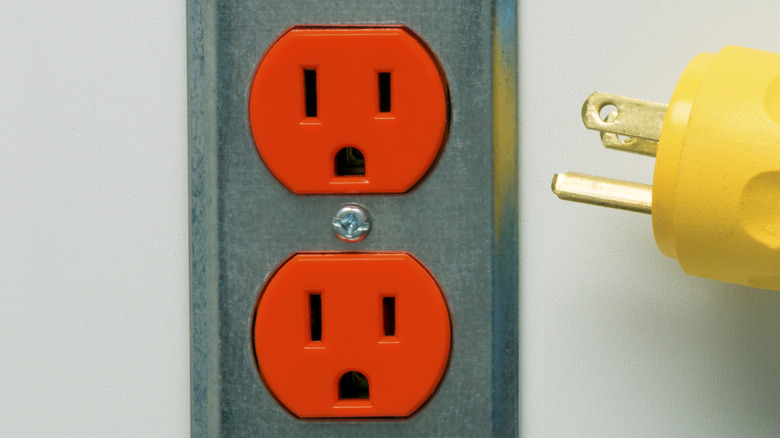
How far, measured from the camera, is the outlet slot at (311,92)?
0.40 m

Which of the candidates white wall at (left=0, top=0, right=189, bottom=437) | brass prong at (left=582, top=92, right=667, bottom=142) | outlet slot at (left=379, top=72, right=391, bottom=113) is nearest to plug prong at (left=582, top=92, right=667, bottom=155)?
brass prong at (left=582, top=92, right=667, bottom=142)

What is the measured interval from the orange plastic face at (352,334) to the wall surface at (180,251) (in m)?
0.06

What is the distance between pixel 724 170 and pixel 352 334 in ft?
0.72

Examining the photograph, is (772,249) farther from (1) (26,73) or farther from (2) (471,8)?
(1) (26,73)

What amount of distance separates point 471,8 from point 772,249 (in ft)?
0.69

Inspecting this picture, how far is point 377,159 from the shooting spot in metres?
0.39

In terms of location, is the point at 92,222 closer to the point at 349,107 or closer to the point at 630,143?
the point at 349,107

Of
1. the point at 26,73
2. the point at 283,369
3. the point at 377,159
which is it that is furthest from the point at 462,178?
the point at 26,73

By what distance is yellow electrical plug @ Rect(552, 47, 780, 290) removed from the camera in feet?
0.94

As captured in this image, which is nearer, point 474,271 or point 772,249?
point 772,249

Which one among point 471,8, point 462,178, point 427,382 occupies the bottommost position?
point 427,382

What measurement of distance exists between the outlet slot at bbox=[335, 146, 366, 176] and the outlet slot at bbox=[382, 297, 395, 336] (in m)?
0.08

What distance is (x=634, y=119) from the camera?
13.0 inches

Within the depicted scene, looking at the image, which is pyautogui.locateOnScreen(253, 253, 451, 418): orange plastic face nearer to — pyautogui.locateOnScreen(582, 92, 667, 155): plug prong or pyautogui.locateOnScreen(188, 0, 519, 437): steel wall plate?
pyautogui.locateOnScreen(188, 0, 519, 437): steel wall plate
